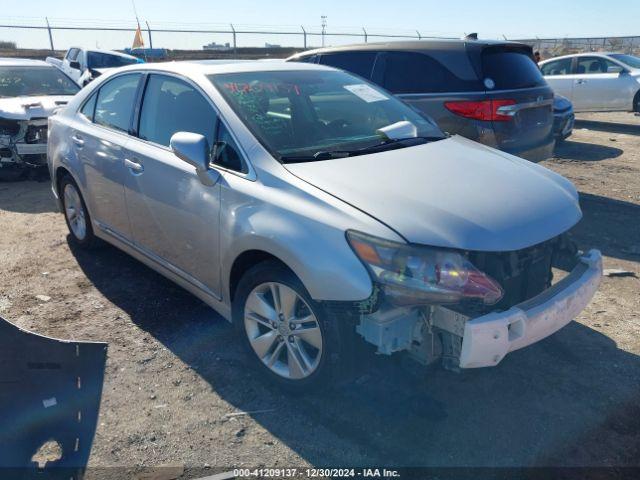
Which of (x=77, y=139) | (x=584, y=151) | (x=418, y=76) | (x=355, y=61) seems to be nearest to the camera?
(x=77, y=139)

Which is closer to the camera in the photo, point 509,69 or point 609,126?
point 509,69

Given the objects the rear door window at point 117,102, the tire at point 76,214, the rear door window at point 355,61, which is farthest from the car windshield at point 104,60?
the rear door window at point 117,102

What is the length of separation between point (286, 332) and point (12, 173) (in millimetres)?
7082

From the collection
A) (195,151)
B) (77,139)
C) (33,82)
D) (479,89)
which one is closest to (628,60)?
(479,89)

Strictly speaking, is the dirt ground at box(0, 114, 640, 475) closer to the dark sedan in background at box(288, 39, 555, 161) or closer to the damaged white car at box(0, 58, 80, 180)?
the dark sedan in background at box(288, 39, 555, 161)

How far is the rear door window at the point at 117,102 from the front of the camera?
421cm

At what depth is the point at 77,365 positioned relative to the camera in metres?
2.68

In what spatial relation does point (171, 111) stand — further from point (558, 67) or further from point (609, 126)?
point (558, 67)

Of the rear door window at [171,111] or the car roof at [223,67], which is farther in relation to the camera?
the car roof at [223,67]

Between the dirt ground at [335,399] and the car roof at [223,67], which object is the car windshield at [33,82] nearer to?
the dirt ground at [335,399]

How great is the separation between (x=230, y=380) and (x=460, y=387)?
1312mm

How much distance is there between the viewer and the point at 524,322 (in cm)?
260

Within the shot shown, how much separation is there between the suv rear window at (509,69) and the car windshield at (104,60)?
500 inches

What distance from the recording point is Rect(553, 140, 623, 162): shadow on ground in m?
9.49
